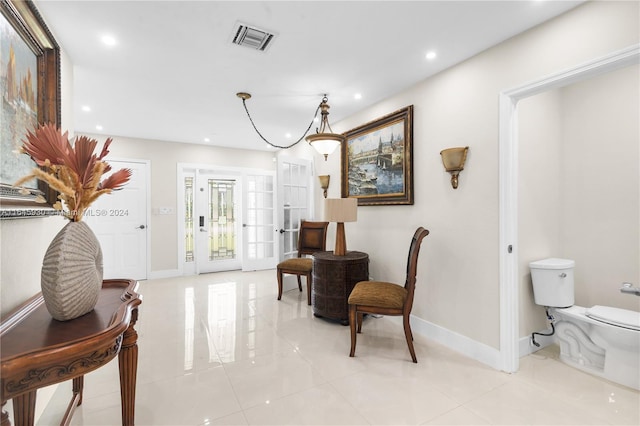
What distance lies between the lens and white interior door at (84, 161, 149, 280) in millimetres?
4910

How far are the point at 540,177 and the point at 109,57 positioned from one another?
3.88m

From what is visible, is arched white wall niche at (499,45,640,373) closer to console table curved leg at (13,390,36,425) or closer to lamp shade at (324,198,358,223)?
lamp shade at (324,198,358,223)

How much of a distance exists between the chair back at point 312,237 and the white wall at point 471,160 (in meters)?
1.21

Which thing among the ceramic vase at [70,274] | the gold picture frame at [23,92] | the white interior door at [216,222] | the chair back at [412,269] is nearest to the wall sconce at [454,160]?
the chair back at [412,269]

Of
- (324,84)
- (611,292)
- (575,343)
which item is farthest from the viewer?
(324,84)

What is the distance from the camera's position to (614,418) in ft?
5.67

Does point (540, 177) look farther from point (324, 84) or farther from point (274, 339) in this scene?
point (274, 339)

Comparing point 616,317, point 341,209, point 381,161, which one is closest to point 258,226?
point 341,209

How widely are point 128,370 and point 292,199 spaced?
347cm

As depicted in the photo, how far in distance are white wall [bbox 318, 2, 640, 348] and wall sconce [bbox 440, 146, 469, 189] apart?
0.05m

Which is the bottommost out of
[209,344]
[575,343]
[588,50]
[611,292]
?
[209,344]

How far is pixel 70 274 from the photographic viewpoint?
1.16 meters

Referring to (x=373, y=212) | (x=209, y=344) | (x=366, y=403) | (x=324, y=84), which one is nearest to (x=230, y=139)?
(x=324, y=84)

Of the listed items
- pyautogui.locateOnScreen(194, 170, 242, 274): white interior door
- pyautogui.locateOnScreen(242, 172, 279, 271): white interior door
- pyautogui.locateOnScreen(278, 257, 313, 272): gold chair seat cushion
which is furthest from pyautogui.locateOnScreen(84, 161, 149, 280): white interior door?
pyautogui.locateOnScreen(278, 257, 313, 272): gold chair seat cushion
